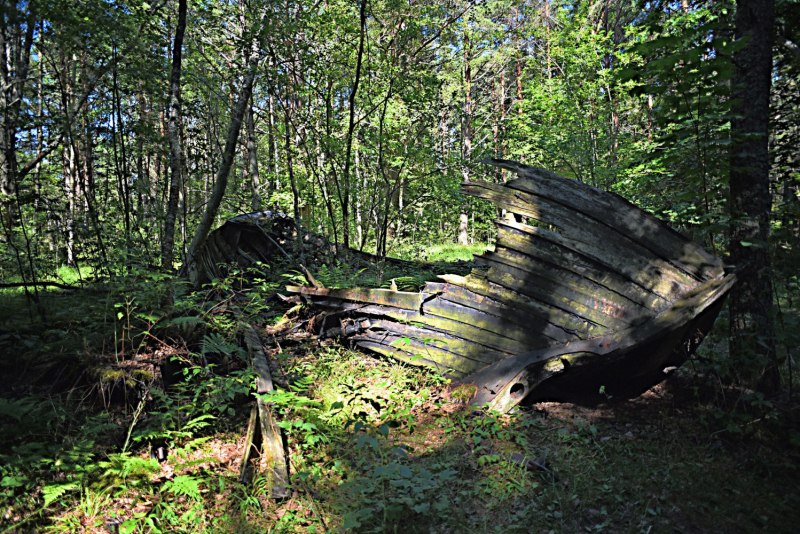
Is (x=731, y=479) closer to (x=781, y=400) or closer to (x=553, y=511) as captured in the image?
(x=781, y=400)

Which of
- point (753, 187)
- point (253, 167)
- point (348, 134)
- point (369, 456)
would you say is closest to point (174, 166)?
point (348, 134)

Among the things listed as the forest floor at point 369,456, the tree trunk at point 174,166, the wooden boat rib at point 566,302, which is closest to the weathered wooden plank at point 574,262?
the wooden boat rib at point 566,302

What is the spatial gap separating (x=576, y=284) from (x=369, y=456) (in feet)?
8.09

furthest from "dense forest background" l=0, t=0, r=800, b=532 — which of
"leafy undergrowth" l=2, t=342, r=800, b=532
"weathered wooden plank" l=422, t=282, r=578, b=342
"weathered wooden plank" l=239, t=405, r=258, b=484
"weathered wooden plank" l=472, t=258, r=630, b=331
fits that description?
"weathered wooden plank" l=422, t=282, r=578, b=342

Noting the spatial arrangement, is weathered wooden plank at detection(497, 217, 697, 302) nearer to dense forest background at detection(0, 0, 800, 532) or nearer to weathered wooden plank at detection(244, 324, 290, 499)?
dense forest background at detection(0, 0, 800, 532)

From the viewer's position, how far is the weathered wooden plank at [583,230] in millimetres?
3713

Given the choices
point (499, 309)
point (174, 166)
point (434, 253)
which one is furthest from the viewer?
point (434, 253)

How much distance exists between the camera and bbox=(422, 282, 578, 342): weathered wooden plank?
13.1 feet

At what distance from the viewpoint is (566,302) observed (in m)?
3.98

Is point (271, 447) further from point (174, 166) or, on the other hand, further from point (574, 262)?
point (174, 166)

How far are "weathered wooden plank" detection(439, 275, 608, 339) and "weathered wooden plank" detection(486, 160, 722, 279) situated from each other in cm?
91

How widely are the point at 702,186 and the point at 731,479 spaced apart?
92.2 inches

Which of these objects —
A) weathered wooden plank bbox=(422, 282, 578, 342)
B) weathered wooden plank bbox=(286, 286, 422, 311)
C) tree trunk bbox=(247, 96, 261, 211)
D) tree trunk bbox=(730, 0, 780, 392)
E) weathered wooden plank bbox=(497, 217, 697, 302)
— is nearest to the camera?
tree trunk bbox=(730, 0, 780, 392)

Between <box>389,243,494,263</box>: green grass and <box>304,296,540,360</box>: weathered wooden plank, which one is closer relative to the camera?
<box>304,296,540,360</box>: weathered wooden plank
